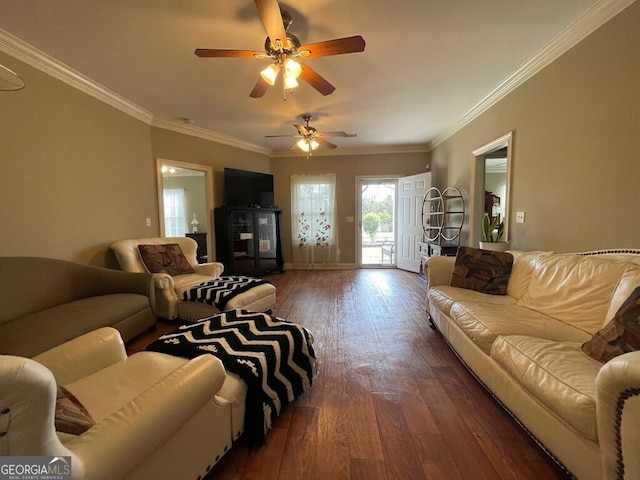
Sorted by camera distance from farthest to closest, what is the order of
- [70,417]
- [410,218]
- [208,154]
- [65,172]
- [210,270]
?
[410,218], [208,154], [210,270], [65,172], [70,417]

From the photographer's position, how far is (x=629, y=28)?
1738 mm

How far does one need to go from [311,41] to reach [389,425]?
9.16 feet

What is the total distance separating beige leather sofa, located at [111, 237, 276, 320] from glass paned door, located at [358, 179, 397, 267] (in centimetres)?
346

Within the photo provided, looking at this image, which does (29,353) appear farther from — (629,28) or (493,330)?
(629,28)

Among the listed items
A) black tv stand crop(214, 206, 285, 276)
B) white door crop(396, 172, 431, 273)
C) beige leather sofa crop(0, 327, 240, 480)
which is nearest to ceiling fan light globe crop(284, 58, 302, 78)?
beige leather sofa crop(0, 327, 240, 480)

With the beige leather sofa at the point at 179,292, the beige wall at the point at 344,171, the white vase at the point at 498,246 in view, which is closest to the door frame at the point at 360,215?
the beige wall at the point at 344,171

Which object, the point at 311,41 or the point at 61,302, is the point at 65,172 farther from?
the point at 311,41

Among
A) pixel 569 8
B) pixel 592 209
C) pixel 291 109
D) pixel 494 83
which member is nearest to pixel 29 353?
pixel 291 109

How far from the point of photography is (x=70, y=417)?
784 mm

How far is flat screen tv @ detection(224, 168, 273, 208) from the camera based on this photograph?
484 cm

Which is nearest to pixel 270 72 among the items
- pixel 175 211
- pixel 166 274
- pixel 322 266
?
pixel 166 274

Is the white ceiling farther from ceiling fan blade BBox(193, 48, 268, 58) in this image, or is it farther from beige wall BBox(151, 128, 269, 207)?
beige wall BBox(151, 128, 269, 207)

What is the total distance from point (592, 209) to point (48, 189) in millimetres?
4531

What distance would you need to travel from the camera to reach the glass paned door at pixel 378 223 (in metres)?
6.25
